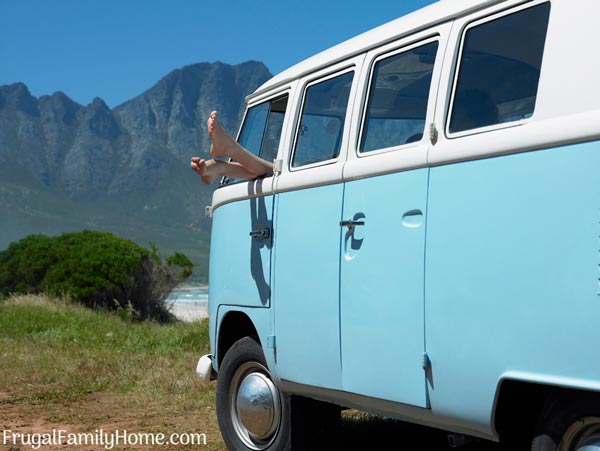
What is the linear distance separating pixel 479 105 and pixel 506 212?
0.63 m

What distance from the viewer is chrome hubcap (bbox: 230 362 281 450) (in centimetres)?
574

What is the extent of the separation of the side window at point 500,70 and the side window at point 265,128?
1.93 metres

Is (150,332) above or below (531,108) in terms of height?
below

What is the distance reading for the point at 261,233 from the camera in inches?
225

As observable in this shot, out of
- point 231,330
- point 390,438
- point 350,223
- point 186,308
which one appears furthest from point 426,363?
point 186,308

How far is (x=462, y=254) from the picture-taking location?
12.8ft

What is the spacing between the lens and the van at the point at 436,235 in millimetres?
3455

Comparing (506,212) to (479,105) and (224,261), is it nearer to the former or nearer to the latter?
(479,105)

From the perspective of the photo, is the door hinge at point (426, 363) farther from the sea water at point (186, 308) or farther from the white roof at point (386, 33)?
the sea water at point (186, 308)

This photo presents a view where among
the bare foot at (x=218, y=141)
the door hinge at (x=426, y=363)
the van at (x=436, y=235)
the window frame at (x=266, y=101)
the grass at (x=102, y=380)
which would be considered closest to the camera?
the van at (x=436, y=235)

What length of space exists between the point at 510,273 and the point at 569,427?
625 millimetres

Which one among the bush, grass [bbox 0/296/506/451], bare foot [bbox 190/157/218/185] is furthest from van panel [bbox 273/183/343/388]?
the bush

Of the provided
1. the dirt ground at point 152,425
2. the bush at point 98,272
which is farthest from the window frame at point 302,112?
the bush at point 98,272

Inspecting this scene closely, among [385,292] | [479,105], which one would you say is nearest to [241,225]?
[385,292]
